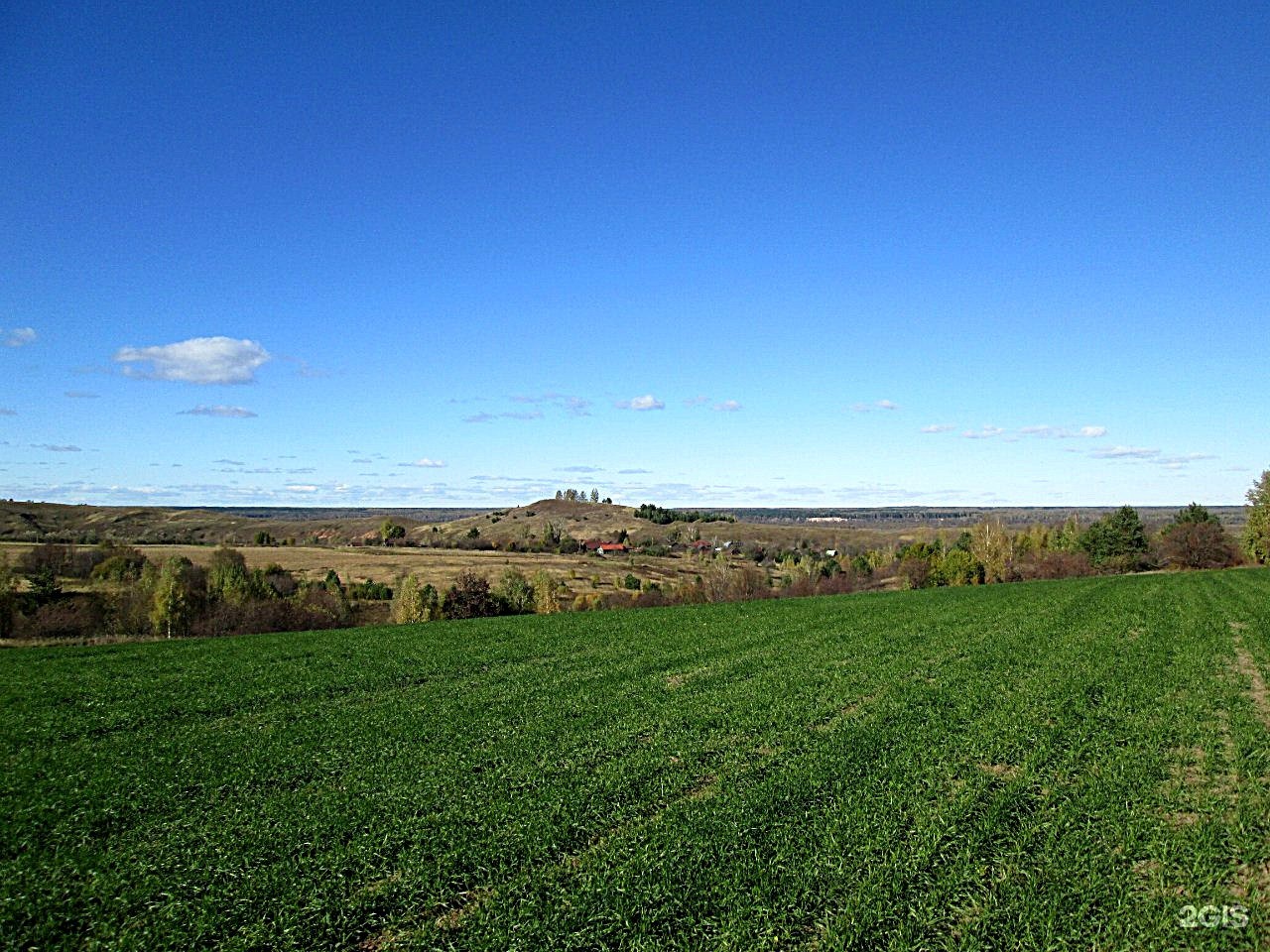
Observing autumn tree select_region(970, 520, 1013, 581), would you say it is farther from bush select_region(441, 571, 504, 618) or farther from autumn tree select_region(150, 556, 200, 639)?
autumn tree select_region(150, 556, 200, 639)

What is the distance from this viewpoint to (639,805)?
875cm

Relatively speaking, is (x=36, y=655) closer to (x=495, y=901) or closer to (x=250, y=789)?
(x=250, y=789)

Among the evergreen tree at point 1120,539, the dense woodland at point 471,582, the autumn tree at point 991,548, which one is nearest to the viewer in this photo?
the dense woodland at point 471,582

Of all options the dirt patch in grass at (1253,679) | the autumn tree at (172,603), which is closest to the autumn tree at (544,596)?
the autumn tree at (172,603)

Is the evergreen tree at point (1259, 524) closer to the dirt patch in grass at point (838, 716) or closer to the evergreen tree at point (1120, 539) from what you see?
the evergreen tree at point (1120, 539)

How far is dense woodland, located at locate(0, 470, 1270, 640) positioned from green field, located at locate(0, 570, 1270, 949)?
23841 mm

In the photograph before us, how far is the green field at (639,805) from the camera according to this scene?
6.17 metres

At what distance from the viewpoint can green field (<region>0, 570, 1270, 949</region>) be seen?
20.2 ft

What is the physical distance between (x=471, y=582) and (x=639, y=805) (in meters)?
49.1

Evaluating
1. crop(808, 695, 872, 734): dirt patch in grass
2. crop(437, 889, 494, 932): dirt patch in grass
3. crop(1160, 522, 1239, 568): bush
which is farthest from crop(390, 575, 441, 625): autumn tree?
crop(1160, 522, 1239, 568): bush

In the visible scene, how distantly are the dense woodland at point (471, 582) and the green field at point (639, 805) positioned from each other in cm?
2384

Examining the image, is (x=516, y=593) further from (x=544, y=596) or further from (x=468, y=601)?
(x=468, y=601)

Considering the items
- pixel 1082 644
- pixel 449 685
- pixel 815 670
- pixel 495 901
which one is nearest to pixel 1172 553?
pixel 1082 644

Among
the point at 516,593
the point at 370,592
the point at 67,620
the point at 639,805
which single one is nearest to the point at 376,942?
the point at 639,805
